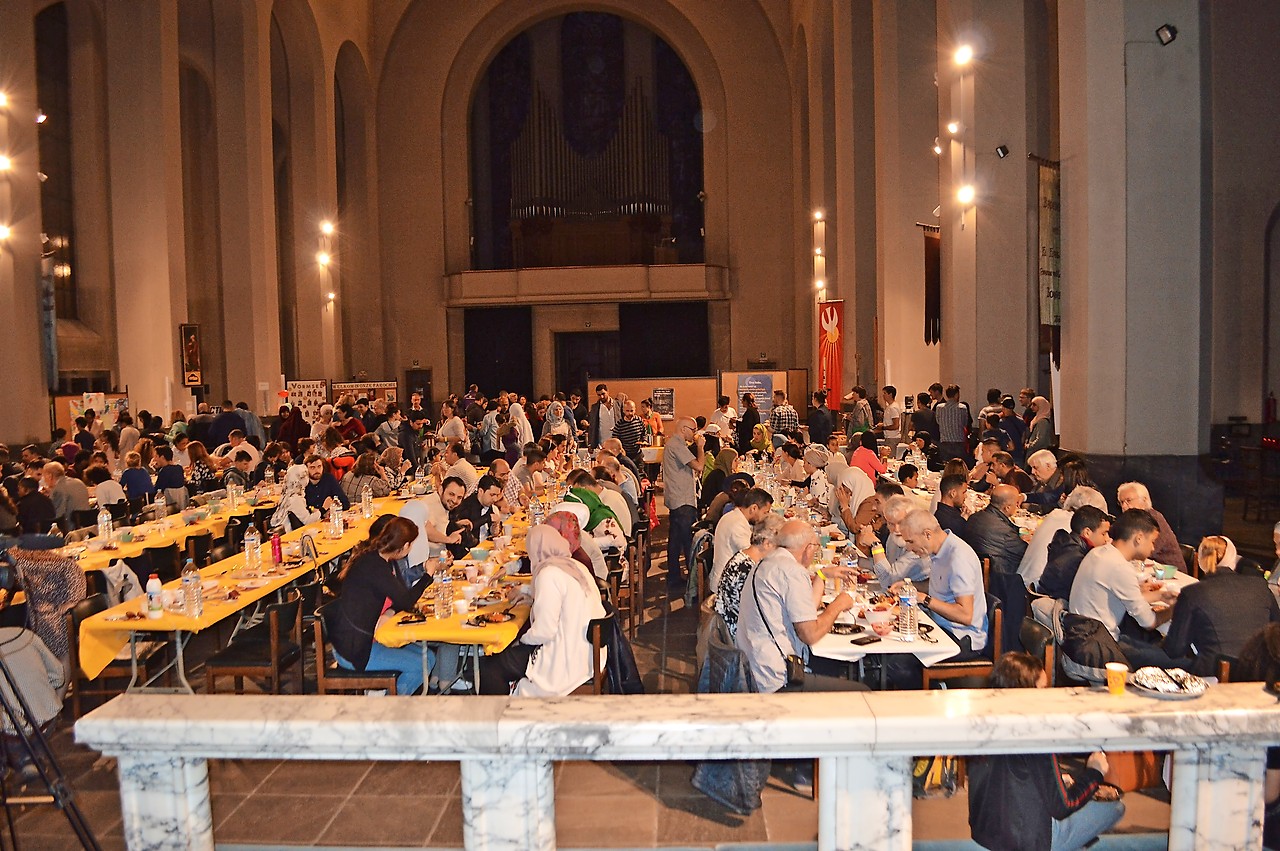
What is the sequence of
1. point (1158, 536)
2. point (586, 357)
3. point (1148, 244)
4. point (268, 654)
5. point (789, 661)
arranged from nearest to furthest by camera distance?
point (789, 661), point (268, 654), point (1158, 536), point (1148, 244), point (586, 357)

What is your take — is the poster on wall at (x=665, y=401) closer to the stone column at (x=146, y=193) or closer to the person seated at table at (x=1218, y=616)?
the stone column at (x=146, y=193)

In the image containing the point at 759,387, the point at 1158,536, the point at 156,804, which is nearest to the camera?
the point at 156,804

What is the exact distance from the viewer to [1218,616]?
182 inches

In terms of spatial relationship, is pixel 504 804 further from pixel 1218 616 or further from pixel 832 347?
pixel 832 347

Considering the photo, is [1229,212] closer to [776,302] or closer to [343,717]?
[776,302]

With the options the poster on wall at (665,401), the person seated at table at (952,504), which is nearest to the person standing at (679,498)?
the person seated at table at (952,504)

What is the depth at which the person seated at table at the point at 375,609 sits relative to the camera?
5352 millimetres

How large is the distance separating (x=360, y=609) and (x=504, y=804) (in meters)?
2.85

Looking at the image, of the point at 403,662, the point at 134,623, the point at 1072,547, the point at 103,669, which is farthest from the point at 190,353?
the point at 1072,547

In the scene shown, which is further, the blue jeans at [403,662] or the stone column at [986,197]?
the stone column at [986,197]

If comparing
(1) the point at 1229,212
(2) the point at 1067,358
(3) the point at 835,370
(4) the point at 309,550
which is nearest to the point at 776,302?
(3) the point at 835,370

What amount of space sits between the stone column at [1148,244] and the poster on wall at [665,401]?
1223 cm

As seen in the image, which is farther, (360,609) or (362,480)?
(362,480)

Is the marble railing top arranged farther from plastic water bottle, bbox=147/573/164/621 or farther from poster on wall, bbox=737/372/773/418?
poster on wall, bbox=737/372/773/418
